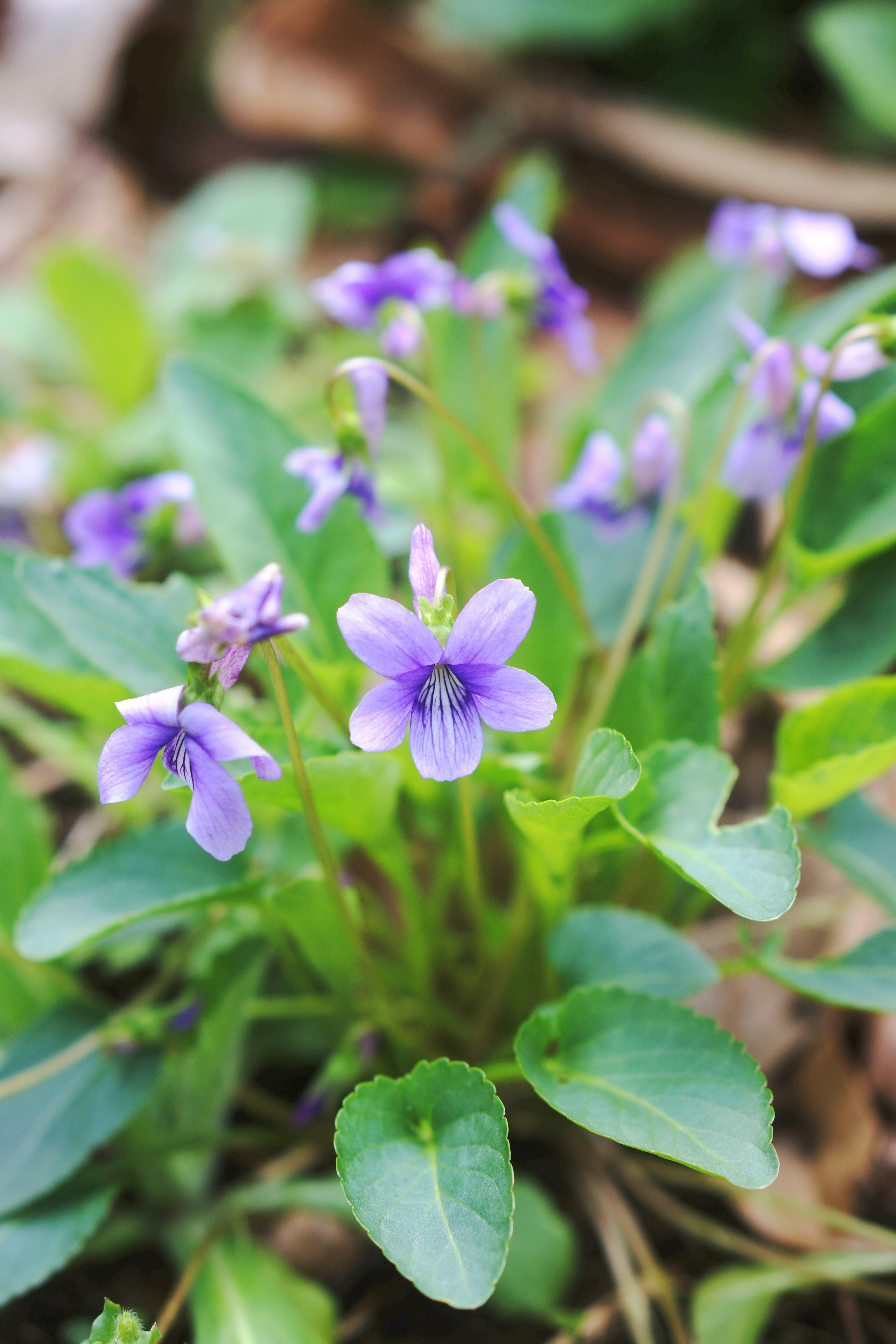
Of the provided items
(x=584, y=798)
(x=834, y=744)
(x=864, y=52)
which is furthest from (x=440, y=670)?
(x=864, y=52)

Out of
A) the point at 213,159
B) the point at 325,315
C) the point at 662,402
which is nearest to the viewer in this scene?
the point at 662,402

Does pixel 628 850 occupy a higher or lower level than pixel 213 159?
lower

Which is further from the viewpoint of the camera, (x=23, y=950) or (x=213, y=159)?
(x=213, y=159)

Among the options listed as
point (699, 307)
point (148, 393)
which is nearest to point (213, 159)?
point (148, 393)

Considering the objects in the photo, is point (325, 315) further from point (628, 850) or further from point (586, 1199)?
point (586, 1199)

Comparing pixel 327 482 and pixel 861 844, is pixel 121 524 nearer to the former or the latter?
pixel 327 482

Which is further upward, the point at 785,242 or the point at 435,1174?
the point at 785,242

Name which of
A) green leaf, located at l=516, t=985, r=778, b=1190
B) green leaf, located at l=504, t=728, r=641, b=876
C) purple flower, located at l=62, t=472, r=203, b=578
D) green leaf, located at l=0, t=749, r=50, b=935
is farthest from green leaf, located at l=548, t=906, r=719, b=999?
purple flower, located at l=62, t=472, r=203, b=578
